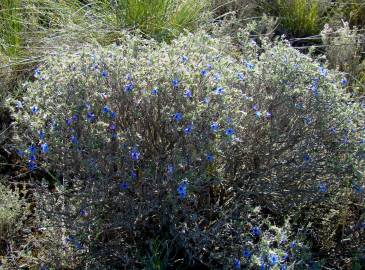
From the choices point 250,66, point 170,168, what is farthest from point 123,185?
point 250,66

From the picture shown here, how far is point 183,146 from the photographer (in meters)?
2.33

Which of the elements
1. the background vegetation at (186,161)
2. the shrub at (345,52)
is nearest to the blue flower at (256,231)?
the background vegetation at (186,161)

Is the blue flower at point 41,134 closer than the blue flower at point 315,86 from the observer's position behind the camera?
Yes

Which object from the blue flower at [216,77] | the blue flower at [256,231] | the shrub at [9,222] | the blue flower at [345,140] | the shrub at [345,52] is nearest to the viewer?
the blue flower at [216,77]

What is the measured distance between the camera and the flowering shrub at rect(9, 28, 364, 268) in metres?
2.32

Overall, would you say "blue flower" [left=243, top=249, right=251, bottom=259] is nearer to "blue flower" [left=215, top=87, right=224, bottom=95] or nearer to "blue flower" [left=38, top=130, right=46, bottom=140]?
"blue flower" [left=215, top=87, right=224, bottom=95]

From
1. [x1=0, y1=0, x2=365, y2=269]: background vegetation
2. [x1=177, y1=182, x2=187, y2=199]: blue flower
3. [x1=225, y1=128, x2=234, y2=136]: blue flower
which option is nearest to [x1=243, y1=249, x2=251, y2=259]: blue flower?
[x1=0, y1=0, x2=365, y2=269]: background vegetation

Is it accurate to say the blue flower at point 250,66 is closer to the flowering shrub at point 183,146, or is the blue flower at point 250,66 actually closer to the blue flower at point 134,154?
the flowering shrub at point 183,146

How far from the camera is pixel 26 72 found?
3.73 meters

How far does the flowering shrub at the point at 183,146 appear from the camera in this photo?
2.32 metres

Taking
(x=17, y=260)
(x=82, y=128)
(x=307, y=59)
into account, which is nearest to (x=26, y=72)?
(x=17, y=260)

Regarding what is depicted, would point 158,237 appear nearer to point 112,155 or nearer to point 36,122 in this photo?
point 112,155

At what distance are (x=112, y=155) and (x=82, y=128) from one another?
0.15 metres

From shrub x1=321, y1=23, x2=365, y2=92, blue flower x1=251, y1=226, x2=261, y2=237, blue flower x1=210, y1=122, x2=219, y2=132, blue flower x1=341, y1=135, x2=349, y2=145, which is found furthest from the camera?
shrub x1=321, y1=23, x2=365, y2=92
